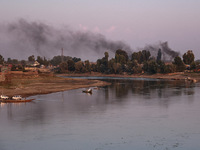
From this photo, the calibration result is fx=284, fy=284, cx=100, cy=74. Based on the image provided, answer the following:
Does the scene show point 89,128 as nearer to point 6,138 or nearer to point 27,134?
point 27,134

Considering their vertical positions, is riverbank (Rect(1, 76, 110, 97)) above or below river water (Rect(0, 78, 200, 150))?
above

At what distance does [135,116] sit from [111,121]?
8.10m

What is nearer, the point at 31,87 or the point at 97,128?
the point at 97,128

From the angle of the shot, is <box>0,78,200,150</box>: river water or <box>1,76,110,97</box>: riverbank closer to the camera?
<box>0,78,200,150</box>: river water

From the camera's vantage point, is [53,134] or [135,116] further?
Result: [135,116]

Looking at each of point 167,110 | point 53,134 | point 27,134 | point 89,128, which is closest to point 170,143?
point 89,128

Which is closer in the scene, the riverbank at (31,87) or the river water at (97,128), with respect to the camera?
the river water at (97,128)

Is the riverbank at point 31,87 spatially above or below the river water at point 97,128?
above

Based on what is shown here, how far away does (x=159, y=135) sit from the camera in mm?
48125

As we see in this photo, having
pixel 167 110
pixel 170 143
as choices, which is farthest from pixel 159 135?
pixel 167 110

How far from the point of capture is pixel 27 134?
4819 cm

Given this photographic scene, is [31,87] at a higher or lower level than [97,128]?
higher

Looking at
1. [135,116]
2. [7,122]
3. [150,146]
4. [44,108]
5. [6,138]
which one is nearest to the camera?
[150,146]

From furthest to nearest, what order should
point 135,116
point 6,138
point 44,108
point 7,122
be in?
point 44,108 → point 135,116 → point 7,122 → point 6,138
